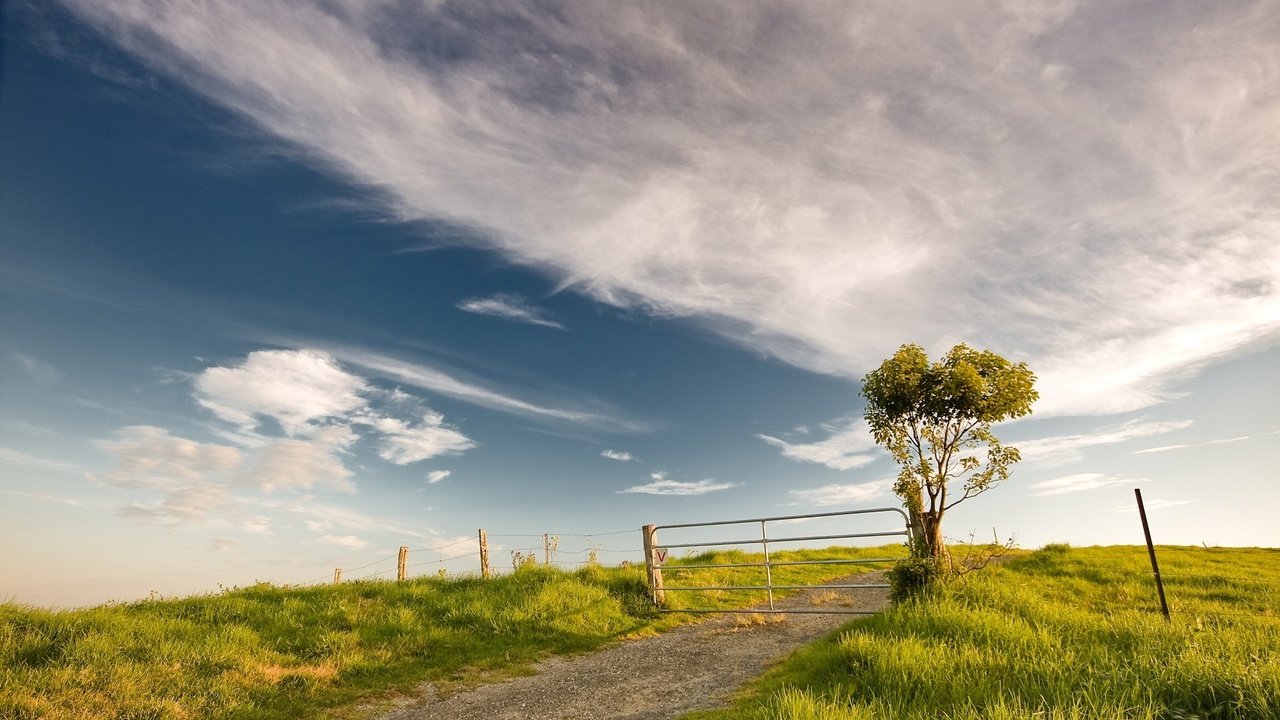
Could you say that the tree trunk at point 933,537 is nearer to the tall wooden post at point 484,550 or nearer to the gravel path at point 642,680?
the gravel path at point 642,680

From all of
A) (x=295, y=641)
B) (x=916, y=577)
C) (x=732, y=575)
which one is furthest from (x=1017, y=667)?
(x=732, y=575)

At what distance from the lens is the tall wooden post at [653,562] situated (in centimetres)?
1405

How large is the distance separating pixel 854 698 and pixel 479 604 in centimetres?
856

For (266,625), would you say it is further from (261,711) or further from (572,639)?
(572,639)

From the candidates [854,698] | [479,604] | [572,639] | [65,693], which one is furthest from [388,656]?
[854,698]

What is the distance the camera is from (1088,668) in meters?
6.22

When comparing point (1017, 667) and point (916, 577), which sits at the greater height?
point (916, 577)

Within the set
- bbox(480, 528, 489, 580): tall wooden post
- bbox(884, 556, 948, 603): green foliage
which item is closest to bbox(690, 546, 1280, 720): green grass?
bbox(884, 556, 948, 603): green foliage

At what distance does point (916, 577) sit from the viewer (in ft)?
35.4

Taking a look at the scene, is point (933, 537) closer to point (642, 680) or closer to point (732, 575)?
point (642, 680)

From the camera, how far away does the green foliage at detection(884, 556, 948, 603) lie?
412 inches

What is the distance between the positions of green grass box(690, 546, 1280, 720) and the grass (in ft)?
16.8

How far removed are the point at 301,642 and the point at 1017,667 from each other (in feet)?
36.5

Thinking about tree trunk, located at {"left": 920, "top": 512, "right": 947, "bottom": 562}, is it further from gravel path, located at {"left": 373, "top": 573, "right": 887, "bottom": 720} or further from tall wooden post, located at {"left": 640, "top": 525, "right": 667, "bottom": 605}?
tall wooden post, located at {"left": 640, "top": 525, "right": 667, "bottom": 605}
